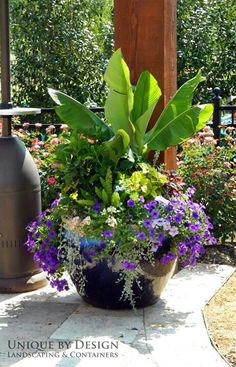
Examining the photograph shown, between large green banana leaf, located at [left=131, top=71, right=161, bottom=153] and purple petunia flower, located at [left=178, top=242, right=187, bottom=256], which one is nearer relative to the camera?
purple petunia flower, located at [left=178, top=242, right=187, bottom=256]

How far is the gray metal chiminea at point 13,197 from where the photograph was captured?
17.5ft

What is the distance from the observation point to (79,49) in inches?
410

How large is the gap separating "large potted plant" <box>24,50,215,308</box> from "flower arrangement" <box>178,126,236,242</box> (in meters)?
1.24

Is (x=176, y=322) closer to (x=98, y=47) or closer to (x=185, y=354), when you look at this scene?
(x=185, y=354)

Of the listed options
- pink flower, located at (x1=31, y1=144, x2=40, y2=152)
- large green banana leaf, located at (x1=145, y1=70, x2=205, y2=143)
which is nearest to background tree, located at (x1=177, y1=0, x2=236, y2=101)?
pink flower, located at (x1=31, y1=144, x2=40, y2=152)

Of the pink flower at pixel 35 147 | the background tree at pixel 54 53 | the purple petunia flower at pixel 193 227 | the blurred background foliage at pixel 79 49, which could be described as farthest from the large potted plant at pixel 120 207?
the background tree at pixel 54 53

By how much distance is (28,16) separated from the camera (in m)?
10.5

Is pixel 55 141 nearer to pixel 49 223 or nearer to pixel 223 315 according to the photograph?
pixel 49 223

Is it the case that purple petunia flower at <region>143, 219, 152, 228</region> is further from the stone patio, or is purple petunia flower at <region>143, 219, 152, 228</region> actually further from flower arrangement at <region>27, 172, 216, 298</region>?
the stone patio

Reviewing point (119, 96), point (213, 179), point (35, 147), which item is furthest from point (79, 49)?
point (119, 96)

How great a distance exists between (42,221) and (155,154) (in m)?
0.97

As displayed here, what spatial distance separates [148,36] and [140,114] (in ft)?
2.28

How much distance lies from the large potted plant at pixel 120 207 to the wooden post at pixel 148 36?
427 mm

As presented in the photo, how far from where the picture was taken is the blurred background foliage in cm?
1036
